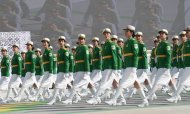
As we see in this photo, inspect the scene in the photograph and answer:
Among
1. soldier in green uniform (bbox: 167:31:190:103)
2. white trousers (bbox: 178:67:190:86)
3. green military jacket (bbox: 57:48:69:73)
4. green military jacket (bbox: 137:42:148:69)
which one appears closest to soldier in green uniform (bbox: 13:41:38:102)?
green military jacket (bbox: 57:48:69:73)

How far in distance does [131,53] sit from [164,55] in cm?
138

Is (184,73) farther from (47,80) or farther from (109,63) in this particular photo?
(47,80)

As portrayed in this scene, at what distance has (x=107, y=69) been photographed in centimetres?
1538

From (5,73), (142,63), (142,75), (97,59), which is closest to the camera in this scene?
(142,75)

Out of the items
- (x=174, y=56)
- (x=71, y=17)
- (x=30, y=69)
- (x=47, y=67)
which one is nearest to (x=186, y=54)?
(x=174, y=56)

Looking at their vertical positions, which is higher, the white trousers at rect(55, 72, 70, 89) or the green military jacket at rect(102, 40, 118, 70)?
the green military jacket at rect(102, 40, 118, 70)

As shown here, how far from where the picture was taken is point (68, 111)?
14000 millimetres

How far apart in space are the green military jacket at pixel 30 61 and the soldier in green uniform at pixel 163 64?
4.42 metres

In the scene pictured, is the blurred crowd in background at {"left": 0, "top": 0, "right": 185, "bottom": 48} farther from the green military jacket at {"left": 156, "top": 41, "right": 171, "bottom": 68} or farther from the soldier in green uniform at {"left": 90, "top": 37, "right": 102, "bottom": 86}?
the green military jacket at {"left": 156, "top": 41, "right": 171, "bottom": 68}

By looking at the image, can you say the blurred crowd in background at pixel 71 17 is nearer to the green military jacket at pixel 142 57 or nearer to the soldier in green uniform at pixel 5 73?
the soldier in green uniform at pixel 5 73

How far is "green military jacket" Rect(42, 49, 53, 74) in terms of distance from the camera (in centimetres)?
1748

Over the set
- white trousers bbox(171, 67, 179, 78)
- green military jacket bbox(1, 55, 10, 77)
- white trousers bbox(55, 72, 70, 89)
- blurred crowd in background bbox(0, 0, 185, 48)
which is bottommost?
white trousers bbox(55, 72, 70, 89)

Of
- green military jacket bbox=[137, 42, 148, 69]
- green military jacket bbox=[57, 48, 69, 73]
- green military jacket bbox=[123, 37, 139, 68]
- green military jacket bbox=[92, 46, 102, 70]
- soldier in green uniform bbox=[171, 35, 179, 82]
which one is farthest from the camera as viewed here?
soldier in green uniform bbox=[171, 35, 179, 82]

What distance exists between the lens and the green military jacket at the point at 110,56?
50.3ft
